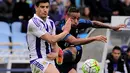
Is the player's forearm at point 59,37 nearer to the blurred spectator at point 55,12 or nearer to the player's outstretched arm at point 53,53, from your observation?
the player's outstretched arm at point 53,53

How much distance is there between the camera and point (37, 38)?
293 inches

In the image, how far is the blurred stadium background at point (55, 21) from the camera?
11.6 meters

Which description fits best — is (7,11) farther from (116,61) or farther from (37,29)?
(37,29)

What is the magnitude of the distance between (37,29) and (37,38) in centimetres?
16

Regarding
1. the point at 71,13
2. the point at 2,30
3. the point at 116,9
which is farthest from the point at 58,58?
the point at 116,9

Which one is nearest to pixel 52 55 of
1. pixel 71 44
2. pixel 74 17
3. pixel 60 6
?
pixel 71 44

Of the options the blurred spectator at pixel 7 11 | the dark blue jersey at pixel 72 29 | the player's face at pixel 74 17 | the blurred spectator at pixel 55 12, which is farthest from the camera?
the blurred spectator at pixel 55 12

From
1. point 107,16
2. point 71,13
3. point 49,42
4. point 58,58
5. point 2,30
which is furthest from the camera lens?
point 107,16

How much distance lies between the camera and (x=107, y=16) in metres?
14.8

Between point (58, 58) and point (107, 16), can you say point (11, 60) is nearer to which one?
point (107, 16)

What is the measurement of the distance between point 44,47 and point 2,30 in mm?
6550

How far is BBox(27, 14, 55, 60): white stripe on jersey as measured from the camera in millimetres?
7410

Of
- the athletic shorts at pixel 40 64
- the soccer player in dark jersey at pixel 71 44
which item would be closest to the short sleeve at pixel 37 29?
the athletic shorts at pixel 40 64

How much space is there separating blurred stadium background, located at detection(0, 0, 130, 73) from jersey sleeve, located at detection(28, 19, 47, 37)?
4.05 meters
